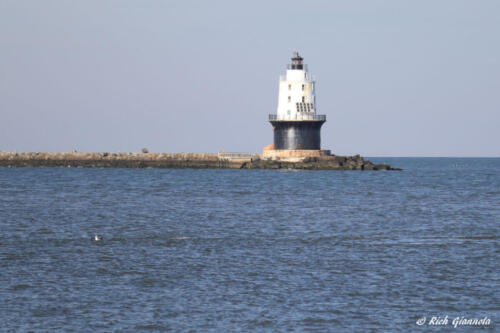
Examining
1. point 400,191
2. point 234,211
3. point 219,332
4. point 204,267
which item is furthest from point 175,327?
point 400,191

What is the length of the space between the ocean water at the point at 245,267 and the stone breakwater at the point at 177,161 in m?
37.4

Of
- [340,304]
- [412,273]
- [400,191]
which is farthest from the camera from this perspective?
[400,191]

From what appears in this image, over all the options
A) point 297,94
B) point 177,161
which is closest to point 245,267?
point 297,94

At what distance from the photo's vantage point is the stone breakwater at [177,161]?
80.9 meters

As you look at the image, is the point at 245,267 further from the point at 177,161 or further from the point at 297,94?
the point at 177,161

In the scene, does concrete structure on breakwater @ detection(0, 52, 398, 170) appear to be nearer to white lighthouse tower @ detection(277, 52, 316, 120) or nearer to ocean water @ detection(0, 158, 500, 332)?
white lighthouse tower @ detection(277, 52, 316, 120)

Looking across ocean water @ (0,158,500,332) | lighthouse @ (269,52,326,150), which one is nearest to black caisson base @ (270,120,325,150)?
lighthouse @ (269,52,326,150)

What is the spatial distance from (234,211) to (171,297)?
22577 millimetres

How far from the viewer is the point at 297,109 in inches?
3017

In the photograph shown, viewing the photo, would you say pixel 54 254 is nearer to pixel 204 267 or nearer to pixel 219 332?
pixel 204 267

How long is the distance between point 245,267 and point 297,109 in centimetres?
5553

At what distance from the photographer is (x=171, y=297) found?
17.8 meters

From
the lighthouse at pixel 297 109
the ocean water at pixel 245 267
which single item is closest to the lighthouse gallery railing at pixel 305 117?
the lighthouse at pixel 297 109

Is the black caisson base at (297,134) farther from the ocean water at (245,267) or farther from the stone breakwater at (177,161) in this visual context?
the ocean water at (245,267)
